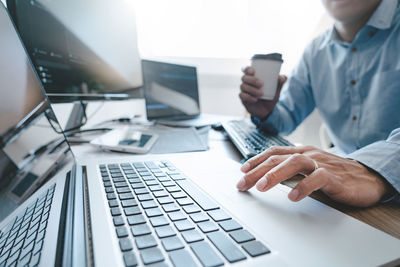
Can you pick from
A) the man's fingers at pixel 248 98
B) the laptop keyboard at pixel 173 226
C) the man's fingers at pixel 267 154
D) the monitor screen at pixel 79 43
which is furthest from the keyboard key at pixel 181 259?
the man's fingers at pixel 248 98

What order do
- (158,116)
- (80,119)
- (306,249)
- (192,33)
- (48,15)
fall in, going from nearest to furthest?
(306,249), (48,15), (80,119), (158,116), (192,33)

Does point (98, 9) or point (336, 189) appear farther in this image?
point (98, 9)

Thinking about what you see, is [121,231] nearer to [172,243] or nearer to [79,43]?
[172,243]

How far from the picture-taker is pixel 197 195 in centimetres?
28

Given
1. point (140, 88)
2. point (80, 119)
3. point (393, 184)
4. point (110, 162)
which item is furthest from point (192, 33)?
point (393, 184)

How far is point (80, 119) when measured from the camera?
0.75 metres

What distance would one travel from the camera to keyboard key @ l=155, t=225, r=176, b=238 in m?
0.19

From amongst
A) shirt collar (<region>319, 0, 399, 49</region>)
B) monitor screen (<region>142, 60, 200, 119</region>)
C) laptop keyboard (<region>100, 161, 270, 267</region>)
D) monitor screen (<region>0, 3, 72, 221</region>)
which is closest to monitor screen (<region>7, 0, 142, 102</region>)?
monitor screen (<region>142, 60, 200, 119</region>)

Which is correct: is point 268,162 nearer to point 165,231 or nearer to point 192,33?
point 165,231

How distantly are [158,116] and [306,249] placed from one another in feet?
2.65

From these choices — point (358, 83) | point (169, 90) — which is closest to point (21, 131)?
point (169, 90)

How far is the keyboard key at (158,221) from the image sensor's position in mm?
209

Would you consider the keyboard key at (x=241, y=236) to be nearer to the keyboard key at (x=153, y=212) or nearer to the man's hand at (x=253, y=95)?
the keyboard key at (x=153, y=212)

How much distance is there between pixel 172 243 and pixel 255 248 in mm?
70
